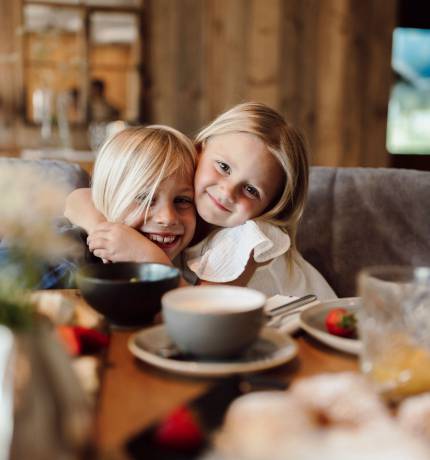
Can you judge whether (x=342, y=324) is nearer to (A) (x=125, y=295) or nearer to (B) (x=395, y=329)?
(B) (x=395, y=329)

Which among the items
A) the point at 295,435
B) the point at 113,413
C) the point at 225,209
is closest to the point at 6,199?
the point at 113,413

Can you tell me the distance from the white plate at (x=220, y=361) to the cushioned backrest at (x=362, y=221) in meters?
0.99

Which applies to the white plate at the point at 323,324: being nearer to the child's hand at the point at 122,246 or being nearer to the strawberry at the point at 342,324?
the strawberry at the point at 342,324

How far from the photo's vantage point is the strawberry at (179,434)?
0.50 meters

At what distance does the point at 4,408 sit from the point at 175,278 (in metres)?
0.30

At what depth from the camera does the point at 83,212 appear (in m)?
1.52

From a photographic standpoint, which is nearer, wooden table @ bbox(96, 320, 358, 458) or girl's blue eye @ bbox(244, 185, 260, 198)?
wooden table @ bbox(96, 320, 358, 458)

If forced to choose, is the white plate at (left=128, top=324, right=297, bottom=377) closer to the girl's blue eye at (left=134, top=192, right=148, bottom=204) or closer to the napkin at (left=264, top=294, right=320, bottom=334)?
the napkin at (left=264, top=294, right=320, bottom=334)

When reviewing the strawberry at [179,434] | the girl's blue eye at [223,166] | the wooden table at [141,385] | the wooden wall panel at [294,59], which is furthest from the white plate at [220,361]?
the wooden wall panel at [294,59]

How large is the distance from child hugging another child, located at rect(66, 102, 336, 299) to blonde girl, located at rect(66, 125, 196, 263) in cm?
2

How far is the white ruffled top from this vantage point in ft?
4.46

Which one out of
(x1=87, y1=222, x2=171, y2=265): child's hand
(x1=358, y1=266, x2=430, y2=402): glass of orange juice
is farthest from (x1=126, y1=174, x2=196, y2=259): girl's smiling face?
(x1=358, y1=266, x2=430, y2=402): glass of orange juice

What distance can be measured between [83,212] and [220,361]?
88 cm

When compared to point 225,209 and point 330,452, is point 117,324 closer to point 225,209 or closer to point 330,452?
point 330,452
